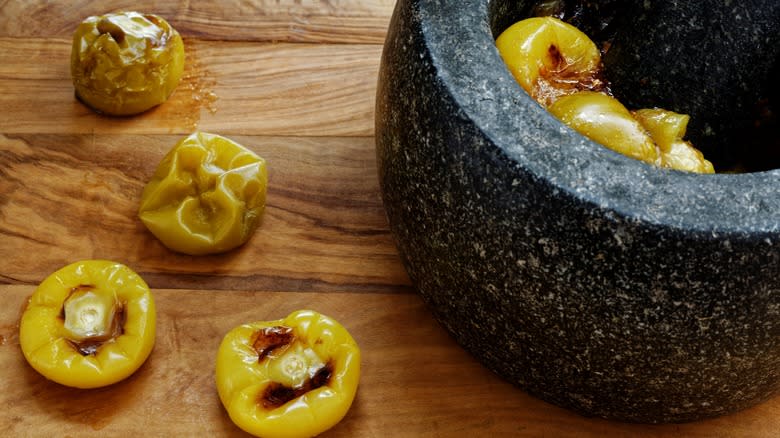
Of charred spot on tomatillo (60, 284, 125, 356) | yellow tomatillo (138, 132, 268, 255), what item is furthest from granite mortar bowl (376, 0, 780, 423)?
charred spot on tomatillo (60, 284, 125, 356)

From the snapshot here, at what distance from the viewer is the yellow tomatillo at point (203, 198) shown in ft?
4.18

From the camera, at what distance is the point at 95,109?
146 centimetres

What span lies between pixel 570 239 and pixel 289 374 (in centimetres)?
44

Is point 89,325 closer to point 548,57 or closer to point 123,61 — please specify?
point 123,61

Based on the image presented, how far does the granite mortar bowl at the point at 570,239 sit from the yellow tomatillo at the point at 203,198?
309 millimetres

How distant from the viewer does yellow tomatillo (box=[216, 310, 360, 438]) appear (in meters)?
1.10

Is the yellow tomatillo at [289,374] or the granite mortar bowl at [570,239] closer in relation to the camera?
Answer: the granite mortar bowl at [570,239]

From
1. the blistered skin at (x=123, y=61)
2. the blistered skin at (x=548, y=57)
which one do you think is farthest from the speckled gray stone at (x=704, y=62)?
the blistered skin at (x=123, y=61)

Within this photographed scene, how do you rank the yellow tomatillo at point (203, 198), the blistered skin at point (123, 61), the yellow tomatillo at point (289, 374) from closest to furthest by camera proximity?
the yellow tomatillo at point (289, 374), the yellow tomatillo at point (203, 198), the blistered skin at point (123, 61)

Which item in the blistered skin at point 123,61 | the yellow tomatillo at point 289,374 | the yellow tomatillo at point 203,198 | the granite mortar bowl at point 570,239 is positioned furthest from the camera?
the blistered skin at point 123,61

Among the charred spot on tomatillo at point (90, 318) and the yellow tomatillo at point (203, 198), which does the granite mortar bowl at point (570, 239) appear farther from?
the charred spot on tomatillo at point (90, 318)

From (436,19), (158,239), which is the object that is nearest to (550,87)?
(436,19)

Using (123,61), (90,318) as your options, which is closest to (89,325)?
(90,318)

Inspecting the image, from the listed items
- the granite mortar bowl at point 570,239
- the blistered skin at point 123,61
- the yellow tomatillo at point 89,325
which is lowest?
the yellow tomatillo at point 89,325
